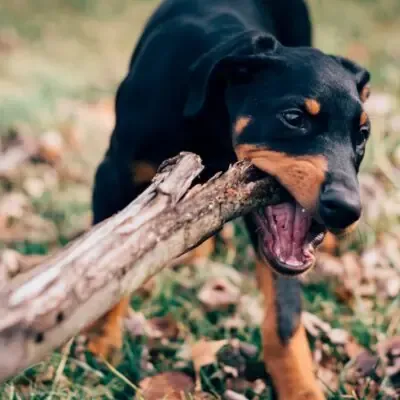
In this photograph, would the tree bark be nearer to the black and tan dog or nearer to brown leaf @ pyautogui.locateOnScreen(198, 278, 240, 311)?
the black and tan dog

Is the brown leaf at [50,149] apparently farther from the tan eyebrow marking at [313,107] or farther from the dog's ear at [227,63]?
the tan eyebrow marking at [313,107]

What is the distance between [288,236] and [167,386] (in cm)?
58

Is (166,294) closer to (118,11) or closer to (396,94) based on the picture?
(396,94)

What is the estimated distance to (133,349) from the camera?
279 cm

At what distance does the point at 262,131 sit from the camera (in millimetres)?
2381

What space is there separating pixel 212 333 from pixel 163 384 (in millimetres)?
438

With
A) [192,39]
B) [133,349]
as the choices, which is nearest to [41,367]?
[133,349]

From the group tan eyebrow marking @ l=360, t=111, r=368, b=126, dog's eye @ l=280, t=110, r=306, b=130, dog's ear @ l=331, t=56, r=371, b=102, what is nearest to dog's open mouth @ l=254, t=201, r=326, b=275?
dog's eye @ l=280, t=110, r=306, b=130

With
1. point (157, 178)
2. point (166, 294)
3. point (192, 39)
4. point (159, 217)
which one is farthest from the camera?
point (166, 294)

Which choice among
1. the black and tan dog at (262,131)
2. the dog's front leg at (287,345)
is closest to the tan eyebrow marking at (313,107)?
the black and tan dog at (262,131)

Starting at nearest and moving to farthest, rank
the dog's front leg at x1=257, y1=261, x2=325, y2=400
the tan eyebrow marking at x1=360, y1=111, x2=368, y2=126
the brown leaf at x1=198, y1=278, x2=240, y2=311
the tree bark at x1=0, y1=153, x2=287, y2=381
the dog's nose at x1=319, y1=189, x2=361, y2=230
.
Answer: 1. the tree bark at x1=0, y1=153, x2=287, y2=381
2. the dog's nose at x1=319, y1=189, x2=361, y2=230
3. the tan eyebrow marking at x1=360, y1=111, x2=368, y2=126
4. the dog's front leg at x1=257, y1=261, x2=325, y2=400
5. the brown leaf at x1=198, y1=278, x2=240, y2=311

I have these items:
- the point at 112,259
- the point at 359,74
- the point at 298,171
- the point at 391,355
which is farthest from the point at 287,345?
the point at 112,259

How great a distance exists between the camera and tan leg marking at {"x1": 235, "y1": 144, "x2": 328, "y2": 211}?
216cm

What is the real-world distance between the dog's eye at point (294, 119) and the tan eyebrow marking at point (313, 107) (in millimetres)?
26
